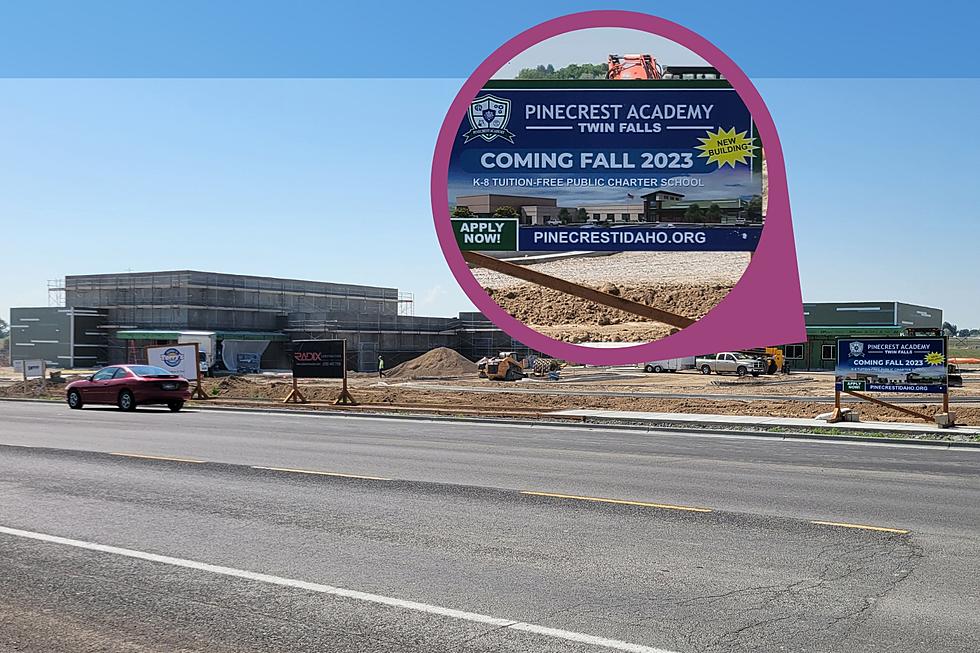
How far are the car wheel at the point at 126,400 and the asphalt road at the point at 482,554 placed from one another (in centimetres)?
1279

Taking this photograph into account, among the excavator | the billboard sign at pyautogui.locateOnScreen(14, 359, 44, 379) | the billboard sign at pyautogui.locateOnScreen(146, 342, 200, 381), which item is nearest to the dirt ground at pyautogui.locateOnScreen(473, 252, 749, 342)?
the excavator

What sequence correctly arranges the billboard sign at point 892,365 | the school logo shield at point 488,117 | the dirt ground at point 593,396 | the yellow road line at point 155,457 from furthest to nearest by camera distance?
1. the dirt ground at point 593,396
2. the school logo shield at point 488,117
3. the billboard sign at point 892,365
4. the yellow road line at point 155,457

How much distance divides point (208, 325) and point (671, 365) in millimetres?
34662

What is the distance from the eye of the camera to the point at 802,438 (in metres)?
20.7

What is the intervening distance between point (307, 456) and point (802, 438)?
10964 millimetres

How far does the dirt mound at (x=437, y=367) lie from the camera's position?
200ft

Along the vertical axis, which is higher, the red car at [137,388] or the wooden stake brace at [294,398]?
the red car at [137,388]

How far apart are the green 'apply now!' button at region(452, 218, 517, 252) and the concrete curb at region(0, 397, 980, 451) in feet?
14.9

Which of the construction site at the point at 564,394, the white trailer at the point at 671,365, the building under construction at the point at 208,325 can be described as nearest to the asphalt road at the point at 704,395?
the construction site at the point at 564,394

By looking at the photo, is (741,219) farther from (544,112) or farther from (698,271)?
(698,271)

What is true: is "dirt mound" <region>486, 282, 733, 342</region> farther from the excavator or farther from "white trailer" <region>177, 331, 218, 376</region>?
"white trailer" <region>177, 331, 218, 376</region>

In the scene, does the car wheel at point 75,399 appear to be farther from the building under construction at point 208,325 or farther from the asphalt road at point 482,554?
the building under construction at point 208,325

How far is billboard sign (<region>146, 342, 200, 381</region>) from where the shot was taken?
34125 millimetres

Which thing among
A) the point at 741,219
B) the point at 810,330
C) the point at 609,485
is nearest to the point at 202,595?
the point at 609,485
